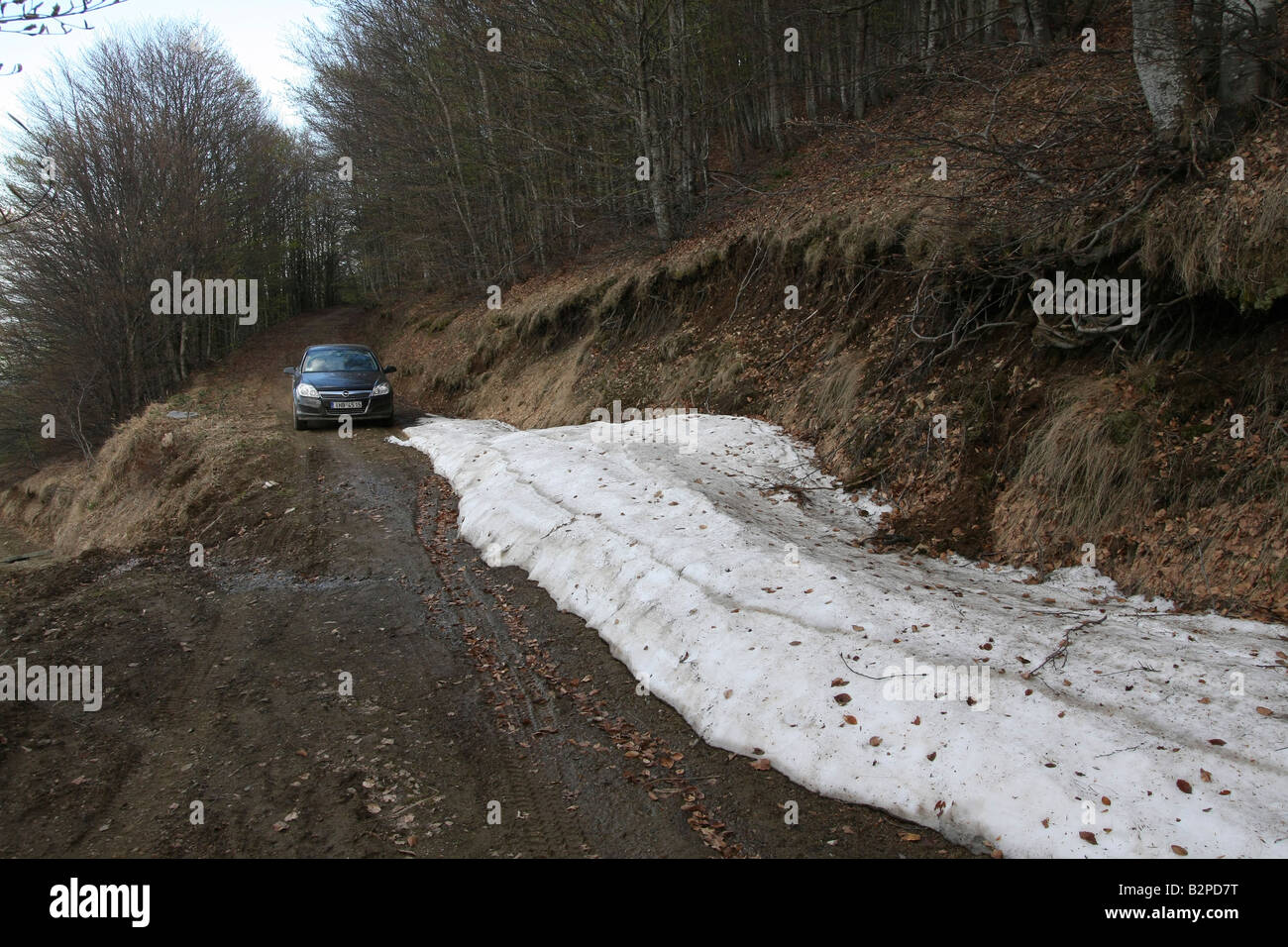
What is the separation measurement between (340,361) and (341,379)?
0.89m

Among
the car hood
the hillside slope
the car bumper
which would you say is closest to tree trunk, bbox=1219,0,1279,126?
the hillside slope

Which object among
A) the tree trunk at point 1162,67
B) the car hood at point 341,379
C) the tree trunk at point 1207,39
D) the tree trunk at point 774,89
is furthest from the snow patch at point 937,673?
the tree trunk at point 774,89

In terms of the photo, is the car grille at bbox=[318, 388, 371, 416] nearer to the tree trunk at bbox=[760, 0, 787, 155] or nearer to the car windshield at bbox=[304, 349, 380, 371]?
the car windshield at bbox=[304, 349, 380, 371]

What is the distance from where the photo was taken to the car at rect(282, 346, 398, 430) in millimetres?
15812

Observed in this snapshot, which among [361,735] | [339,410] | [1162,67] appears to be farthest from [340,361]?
[1162,67]

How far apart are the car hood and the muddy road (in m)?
7.38

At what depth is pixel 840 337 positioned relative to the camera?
1127 cm

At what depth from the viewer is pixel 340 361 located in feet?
55.6

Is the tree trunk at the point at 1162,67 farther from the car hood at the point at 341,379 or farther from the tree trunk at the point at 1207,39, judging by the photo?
the car hood at the point at 341,379

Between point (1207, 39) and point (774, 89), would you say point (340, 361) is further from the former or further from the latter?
point (1207, 39)

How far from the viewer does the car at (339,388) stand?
15812 mm

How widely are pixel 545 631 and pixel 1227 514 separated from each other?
5383mm

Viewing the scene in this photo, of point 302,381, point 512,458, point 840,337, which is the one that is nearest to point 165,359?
point 302,381
